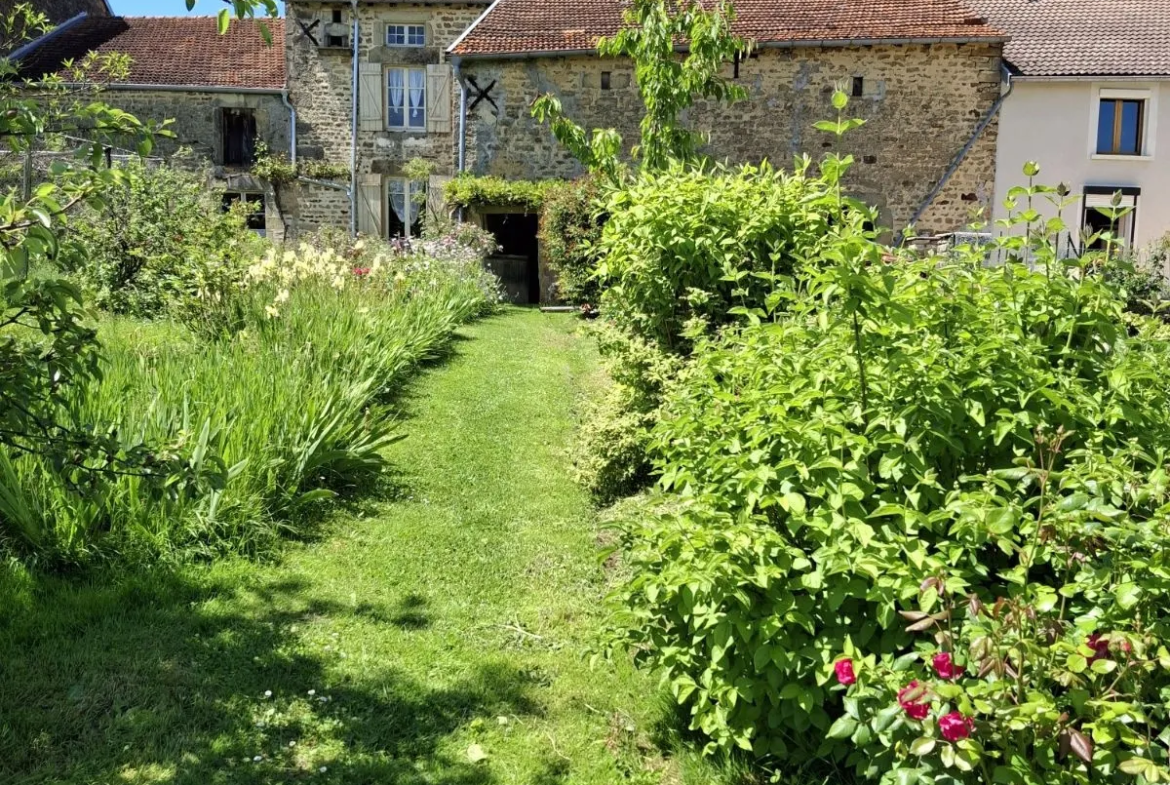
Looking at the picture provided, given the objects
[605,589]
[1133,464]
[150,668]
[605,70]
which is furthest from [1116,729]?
[605,70]

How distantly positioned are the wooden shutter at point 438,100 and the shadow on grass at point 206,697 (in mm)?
18843

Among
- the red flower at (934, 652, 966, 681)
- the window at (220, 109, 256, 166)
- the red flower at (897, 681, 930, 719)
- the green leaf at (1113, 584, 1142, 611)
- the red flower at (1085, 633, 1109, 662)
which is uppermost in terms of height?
the window at (220, 109, 256, 166)

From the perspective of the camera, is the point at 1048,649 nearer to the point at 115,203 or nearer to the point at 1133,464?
the point at 1133,464

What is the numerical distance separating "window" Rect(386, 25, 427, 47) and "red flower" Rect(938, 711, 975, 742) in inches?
865

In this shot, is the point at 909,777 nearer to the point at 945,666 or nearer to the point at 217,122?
the point at 945,666

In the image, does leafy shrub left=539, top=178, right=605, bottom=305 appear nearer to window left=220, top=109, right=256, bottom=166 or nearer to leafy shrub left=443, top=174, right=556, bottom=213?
leafy shrub left=443, top=174, right=556, bottom=213

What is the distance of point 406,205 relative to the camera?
72.7 feet

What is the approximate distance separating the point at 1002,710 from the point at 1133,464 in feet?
3.26

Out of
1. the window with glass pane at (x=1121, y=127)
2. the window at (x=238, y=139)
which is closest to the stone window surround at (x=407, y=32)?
the window at (x=238, y=139)

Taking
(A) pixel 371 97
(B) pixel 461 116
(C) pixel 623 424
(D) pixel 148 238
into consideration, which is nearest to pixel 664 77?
(C) pixel 623 424

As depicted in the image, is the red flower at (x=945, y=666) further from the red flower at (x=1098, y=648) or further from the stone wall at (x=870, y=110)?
the stone wall at (x=870, y=110)

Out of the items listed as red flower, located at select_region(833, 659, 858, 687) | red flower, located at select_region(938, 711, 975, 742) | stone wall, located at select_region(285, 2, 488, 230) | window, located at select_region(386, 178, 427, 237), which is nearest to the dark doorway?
stone wall, located at select_region(285, 2, 488, 230)

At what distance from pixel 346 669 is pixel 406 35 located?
20694mm

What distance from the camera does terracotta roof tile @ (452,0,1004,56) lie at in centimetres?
1797
